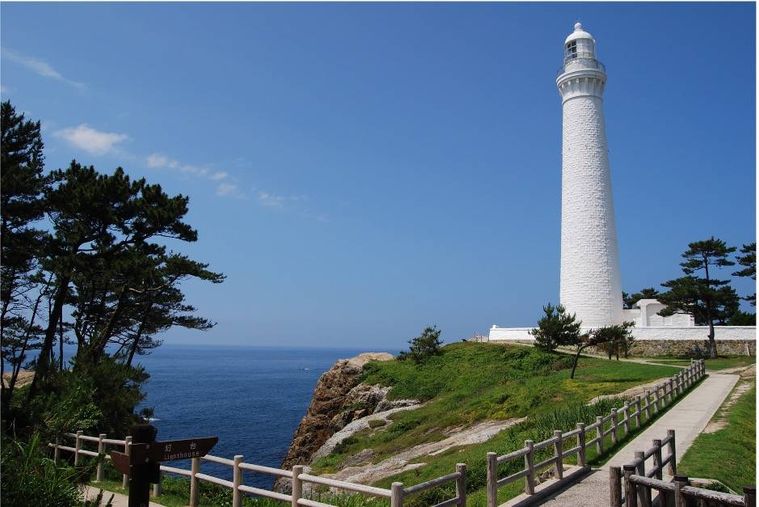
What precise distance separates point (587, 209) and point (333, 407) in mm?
23966

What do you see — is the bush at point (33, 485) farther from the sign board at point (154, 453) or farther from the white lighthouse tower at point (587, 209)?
the white lighthouse tower at point (587, 209)

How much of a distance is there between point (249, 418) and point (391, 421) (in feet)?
102

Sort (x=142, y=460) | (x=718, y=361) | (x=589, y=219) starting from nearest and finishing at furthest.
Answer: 1. (x=142, y=460)
2. (x=718, y=361)
3. (x=589, y=219)

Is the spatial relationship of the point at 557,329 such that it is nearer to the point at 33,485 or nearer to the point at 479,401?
the point at 479,401

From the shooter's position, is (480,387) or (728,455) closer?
(728,455)

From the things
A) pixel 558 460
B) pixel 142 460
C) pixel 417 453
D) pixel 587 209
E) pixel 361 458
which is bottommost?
pixel 361 458

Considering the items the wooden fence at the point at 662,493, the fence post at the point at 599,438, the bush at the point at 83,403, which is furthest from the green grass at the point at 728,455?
the bush at the point at 83,403

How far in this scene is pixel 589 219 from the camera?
4481 centimetres

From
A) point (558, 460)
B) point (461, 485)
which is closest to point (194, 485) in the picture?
point (461, 485)

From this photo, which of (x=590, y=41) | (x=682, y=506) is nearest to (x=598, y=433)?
(x=682, y=506)

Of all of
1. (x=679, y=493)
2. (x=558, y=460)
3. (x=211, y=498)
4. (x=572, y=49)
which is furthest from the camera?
(x=572, y=49)

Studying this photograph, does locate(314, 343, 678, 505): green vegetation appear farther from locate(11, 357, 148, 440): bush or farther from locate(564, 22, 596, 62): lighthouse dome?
locate(564, 22, 596, 62): lighthouse dome

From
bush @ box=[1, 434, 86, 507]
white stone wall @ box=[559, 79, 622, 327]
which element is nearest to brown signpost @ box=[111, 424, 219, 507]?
bush @ box=[1, 434, 86, 507]

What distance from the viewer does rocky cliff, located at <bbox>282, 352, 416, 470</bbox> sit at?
3500 cm
